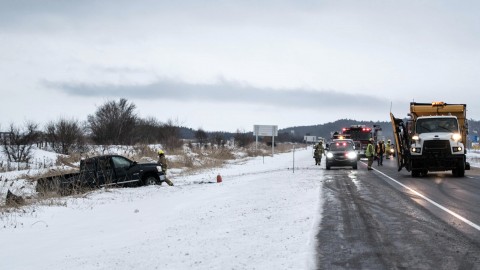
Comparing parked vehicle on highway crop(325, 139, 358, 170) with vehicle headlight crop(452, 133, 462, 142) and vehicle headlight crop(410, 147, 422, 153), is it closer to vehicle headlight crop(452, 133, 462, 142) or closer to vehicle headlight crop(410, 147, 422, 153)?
vehicle headlight crop(410, 147, 422, 153)

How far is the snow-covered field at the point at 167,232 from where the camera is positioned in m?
6.68

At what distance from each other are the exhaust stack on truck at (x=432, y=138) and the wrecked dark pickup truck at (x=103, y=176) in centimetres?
1165

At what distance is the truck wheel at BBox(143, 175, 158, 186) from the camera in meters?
18.8

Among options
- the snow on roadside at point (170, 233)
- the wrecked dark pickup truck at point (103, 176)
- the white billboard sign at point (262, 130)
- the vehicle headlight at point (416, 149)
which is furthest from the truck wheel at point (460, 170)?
the white billboard sign at point (262, 130)

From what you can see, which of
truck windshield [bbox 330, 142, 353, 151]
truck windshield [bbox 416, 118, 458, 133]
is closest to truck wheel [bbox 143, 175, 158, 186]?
truck windshield [bbox 416, 118, 458, 133]

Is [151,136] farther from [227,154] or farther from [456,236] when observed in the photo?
[456,236]

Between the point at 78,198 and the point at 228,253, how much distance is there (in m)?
9.45

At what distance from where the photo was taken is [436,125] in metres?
21.9

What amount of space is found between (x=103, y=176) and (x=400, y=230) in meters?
12.1

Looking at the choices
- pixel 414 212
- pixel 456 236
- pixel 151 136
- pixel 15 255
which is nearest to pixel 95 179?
pixel 15 255

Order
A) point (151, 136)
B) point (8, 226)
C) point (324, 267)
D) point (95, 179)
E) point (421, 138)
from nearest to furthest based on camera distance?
point (324, 267) < point (8, 226) < point (95, 179) < point (421, 138) < point (151, 136)

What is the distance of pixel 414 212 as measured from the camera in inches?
428

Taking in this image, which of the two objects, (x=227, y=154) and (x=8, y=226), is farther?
(x=227, y=154)

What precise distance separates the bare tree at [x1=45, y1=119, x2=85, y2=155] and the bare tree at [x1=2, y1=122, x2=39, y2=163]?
8.19 m
